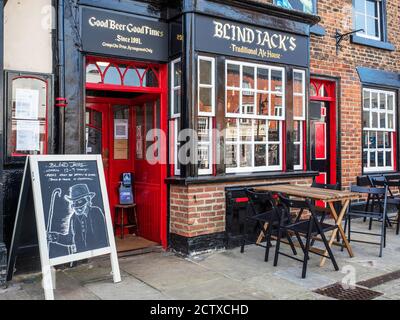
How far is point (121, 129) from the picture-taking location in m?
7.11

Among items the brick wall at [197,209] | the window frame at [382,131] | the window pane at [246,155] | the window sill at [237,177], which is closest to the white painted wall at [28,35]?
the window sill at [237,177]

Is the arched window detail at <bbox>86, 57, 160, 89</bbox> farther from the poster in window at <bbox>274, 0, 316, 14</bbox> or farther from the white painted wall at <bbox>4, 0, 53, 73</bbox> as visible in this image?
the poster in window at <bbox>274, 0, 316, 14</bbox>

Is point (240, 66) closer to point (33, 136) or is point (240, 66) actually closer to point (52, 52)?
point (52, 52)

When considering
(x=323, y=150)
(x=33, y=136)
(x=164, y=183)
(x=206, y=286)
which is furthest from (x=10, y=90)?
(x=323, y=150)

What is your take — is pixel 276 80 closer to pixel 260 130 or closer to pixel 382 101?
pixel 260 130

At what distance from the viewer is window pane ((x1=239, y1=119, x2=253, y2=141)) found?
21.6 ft

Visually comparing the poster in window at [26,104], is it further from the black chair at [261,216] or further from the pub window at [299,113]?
the pub window at [299,113]

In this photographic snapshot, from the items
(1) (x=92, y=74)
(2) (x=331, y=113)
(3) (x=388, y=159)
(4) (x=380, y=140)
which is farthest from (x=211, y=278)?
(3) (x=388, y=159)

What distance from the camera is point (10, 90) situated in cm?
495

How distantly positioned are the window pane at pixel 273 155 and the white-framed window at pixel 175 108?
1.67 metres

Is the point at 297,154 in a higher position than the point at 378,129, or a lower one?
lower

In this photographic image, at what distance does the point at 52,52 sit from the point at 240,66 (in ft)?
9.17

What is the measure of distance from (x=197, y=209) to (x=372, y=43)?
6.02 metres

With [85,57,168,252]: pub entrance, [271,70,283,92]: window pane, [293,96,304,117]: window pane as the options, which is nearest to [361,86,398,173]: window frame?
[293,96,304,117]: window pane
